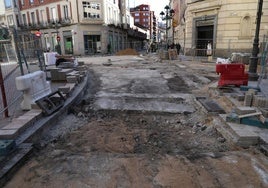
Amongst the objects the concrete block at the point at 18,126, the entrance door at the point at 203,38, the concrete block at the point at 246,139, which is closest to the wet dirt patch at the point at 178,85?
the concrete block at the point at 246,139

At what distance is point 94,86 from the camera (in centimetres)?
919

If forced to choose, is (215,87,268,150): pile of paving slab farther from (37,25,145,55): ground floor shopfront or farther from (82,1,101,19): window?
(82,1,101,19): window

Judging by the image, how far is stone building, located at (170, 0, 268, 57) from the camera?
18.1 m

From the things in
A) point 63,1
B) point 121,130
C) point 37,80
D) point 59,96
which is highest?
point 63,1

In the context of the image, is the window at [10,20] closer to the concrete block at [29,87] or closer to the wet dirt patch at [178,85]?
the wet dirt patch at [178,85]

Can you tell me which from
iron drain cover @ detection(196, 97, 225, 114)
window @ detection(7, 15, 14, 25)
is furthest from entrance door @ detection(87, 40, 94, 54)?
iron drain cover @ detection(196, 97, 225, 114)

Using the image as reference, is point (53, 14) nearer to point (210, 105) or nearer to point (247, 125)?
point (210, 105)

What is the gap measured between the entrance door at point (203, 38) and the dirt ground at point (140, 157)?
17.3 metres

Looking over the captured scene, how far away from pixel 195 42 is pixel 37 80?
62.5 ft

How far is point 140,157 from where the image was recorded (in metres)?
3.59

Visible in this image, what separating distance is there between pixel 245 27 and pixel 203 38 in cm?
433

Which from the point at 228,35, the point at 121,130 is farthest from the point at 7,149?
the point at 228,35

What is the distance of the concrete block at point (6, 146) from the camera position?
→ 3365 mm

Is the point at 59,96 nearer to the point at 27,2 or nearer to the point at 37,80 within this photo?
the point at 37,80
